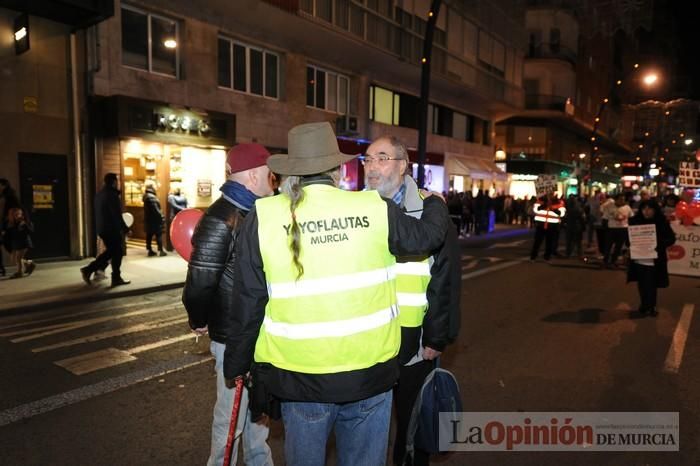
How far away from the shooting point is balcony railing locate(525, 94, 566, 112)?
3834 cm

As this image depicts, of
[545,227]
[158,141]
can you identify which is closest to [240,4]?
[158,141]

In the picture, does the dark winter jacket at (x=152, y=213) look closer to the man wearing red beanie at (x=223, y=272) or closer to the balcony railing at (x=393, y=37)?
the balcony railing at (x=393, y=37)

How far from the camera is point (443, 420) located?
2941 mm

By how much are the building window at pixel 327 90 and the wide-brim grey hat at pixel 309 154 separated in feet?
55.3

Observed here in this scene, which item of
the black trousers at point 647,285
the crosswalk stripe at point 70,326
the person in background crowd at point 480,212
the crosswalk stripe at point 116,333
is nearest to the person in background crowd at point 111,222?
the crosswalk stripe at point 70,326

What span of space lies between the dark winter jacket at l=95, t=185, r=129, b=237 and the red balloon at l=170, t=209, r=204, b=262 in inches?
266

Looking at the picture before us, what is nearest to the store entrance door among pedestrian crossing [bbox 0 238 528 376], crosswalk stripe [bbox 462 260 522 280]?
pedestrian crossing [bbox 0 238 528 376]

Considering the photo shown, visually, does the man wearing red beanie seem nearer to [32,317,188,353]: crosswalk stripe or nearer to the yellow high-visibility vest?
the yellow high-visibility vest

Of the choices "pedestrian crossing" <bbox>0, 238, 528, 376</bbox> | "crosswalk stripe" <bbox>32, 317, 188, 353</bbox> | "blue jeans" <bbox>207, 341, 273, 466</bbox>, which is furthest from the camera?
"crosswalk stripe" <bbox>32, 317, 188, 353</bbox>

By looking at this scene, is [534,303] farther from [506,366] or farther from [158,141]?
[158,141]

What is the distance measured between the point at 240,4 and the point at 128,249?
7.27 meters

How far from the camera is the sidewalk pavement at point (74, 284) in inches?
332

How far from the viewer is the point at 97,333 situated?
6680 mm

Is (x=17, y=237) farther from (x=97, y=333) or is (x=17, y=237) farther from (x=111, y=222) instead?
(x=97, y=333)
